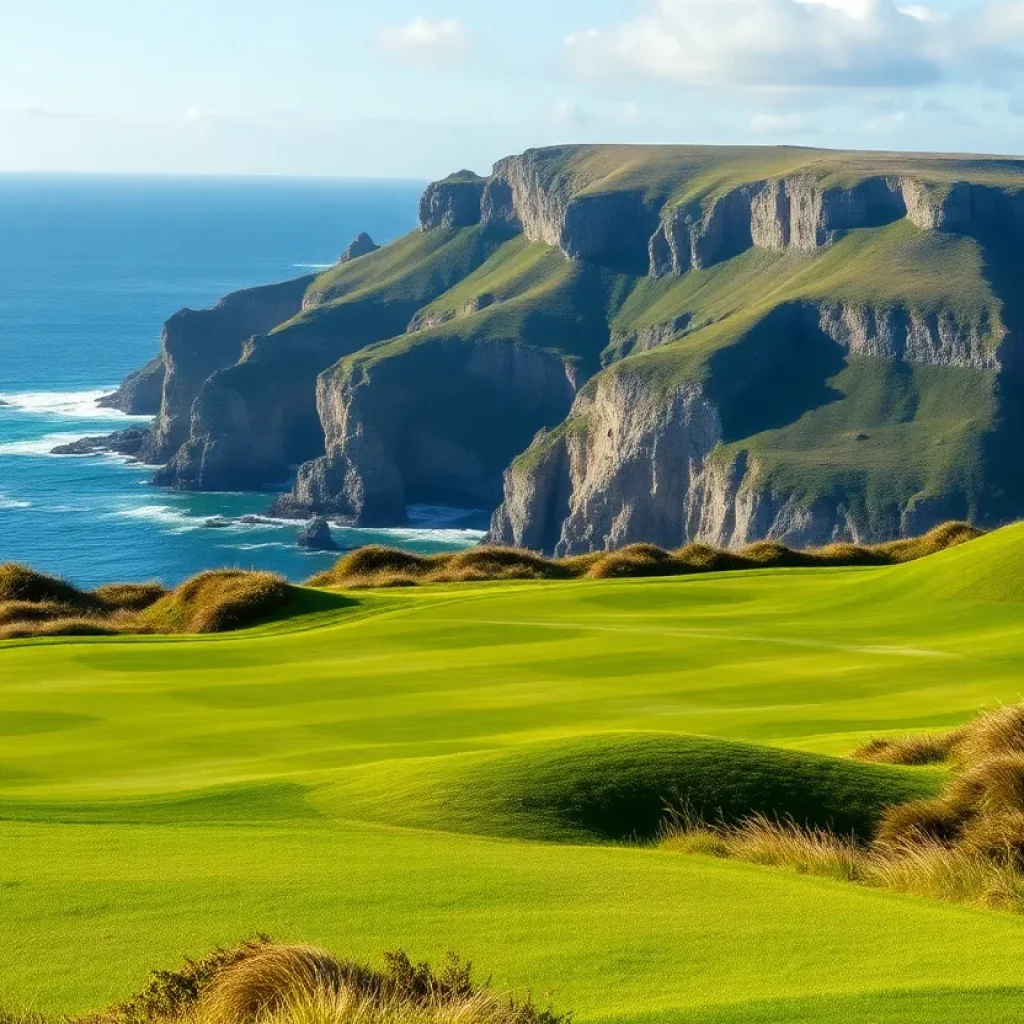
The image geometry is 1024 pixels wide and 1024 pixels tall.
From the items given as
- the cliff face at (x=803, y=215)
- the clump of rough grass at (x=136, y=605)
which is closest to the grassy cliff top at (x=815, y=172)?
the cliff face at (x=803, y=215)

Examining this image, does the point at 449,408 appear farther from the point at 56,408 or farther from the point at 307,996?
the point at 307,996

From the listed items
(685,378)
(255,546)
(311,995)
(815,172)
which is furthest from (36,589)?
(815,172)

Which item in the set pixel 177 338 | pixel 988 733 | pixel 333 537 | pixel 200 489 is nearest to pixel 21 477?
pixel 200 489

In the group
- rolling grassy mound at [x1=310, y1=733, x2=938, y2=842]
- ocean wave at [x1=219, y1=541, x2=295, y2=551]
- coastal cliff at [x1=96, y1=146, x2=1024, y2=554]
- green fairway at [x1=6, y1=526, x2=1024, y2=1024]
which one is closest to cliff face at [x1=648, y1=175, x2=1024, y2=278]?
coastal cliff at [x1=96, y1=146, x2=1024, y2=554]

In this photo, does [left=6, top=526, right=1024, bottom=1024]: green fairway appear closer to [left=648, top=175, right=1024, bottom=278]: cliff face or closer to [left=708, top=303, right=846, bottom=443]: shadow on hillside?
[left=708, top=303, right=846, bottom=443]: shadow on hillside

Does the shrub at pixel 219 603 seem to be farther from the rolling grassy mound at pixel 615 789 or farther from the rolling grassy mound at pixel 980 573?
the rolling grassy mound at pixel 615 789

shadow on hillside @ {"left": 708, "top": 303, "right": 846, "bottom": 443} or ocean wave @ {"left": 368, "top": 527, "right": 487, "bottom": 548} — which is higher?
shadow on hillside @ {"left": 708, "top": 303, "right": 846, "bottom": 443}
